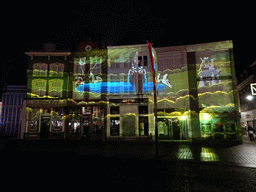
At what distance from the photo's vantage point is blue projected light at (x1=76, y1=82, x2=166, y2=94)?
19.9m

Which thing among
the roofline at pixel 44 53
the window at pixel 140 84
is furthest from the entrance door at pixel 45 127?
the window at pixel 140 84

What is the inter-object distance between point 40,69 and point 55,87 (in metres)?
3.07

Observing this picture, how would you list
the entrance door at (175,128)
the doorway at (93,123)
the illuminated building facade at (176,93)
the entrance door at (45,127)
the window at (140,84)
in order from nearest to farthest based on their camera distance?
the illuminated building facade at (176,93)
the entrance door at (175,128)
the window at (140,84)
the doorway at (93,123)
the entrance door at (45,127)

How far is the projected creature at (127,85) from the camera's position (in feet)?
64.2

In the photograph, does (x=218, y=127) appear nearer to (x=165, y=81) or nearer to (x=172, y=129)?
(x=172, y=129)

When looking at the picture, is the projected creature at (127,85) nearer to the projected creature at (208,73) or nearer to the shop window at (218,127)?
the projected creature at (208,73)

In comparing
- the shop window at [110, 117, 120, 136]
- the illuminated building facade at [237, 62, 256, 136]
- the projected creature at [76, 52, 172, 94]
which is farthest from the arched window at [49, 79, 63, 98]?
the illuminated building facade at [237, 62, 256, 136]

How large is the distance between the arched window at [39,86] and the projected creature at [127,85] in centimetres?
452

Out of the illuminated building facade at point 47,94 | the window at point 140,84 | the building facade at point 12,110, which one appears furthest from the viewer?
the building facade at point 12,110

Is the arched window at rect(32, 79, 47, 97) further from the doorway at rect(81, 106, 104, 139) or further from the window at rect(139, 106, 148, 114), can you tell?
the window at rect(139, 106, 148, 114)

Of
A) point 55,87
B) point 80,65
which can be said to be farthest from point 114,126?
point 55,87

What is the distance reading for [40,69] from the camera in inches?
878

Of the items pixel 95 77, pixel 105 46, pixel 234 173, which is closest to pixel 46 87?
pixel 95 77

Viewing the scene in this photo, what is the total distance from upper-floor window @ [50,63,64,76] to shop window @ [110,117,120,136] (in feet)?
29.0
